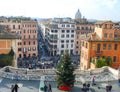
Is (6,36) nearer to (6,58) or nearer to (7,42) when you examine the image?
(7,42)

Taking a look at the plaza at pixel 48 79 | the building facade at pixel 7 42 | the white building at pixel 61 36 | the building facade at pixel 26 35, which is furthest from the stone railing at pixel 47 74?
the white building at pixel 61 36

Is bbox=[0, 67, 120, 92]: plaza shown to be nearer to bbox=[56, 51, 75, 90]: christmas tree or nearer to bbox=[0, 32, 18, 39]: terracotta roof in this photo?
bbox=[56, 51, 75, 90]: christmas tree

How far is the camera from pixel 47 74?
42.7 meters

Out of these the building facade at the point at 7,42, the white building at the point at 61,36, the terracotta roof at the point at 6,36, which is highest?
the terracotta roof at the point at 6,36

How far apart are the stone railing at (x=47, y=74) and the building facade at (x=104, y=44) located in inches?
807

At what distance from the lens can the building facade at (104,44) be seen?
66438 millimetres

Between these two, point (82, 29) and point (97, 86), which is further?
point (82, 29)

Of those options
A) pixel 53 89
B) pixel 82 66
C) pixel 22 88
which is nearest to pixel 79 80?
pixel 53 89

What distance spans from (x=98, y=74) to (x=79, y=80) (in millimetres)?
5635

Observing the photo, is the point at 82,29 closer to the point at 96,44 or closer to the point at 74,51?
the point at 74,51

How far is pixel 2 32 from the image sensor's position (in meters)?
56.4

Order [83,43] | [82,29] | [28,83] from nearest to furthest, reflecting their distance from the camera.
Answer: [28,83]
[83,43]
[82,29]

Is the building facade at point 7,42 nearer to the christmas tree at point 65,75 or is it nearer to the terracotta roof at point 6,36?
the terracotta roof at point 6,36

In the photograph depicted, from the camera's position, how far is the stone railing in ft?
132
